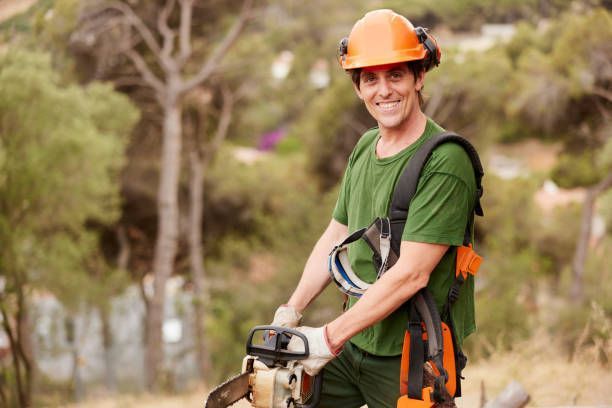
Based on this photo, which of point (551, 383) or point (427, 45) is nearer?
point (427, 45)

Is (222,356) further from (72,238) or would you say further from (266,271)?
(72,238)

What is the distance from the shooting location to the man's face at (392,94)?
243cm

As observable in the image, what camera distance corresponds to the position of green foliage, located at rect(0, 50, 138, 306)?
10461mm

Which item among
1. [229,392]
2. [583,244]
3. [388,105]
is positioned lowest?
[583,244]

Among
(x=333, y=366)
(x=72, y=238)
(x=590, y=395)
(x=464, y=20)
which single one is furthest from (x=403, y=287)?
(x=464, y=20)

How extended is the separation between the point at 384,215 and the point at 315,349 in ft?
1.50

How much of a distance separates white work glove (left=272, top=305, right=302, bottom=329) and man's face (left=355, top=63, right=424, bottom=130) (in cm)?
70

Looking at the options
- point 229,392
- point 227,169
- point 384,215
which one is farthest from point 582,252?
point 229,392

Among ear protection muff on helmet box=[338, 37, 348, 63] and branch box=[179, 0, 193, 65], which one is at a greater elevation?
branch box=[179, 0, 193, 65]

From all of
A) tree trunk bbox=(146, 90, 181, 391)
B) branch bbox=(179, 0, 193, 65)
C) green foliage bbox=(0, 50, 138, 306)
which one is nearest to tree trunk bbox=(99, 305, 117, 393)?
tree trunk bbox=(146, 90, 181, 391)

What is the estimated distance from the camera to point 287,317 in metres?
2.64

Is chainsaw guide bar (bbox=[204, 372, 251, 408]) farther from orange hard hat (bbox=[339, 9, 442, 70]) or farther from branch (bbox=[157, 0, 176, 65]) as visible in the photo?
branch (bbox=[157, 0, 176, 65])

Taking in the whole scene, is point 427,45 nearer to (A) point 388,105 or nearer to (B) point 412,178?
(A) point 388,105

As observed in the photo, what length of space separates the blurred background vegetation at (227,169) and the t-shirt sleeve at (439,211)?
7.46 metres
